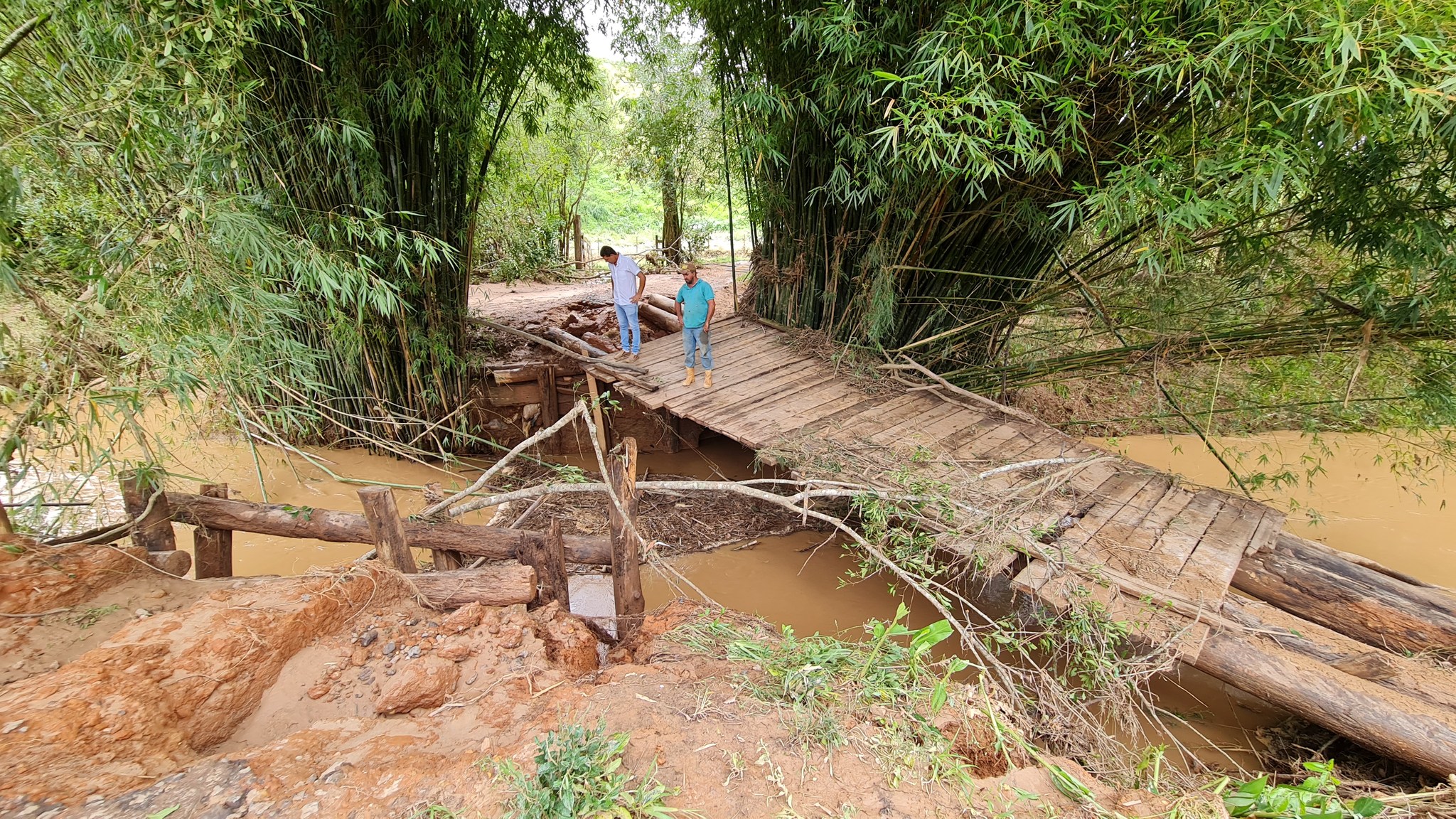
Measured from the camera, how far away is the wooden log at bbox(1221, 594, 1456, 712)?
2336mm

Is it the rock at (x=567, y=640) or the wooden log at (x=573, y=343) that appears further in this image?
the wooden log at (x=573, y=343)

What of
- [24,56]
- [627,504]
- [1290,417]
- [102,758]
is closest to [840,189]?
[627,504]

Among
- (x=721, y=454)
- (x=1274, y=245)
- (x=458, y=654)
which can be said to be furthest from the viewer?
(x=721, y=454)

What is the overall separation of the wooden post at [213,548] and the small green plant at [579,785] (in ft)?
7.12

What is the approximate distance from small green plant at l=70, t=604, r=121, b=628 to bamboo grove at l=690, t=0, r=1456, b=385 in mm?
3676

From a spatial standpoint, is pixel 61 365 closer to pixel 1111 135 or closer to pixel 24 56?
pixel 24 56

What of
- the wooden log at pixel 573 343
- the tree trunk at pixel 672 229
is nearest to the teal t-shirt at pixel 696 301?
the wooden log at pixel 573 343

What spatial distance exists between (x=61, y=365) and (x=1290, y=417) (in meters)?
6.77

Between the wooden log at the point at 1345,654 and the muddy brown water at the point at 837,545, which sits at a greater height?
the wooden log at the point at 1345,654

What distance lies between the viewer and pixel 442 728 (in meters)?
1.98

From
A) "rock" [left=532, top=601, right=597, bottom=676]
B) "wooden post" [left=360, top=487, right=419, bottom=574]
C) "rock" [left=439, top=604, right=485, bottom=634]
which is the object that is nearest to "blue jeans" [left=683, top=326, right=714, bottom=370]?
"rock" [left=532, top=601, right=597, bottom=676]

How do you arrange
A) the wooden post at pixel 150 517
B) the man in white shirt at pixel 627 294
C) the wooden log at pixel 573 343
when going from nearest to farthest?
1. the wooden post at pixel 150 517
2. the man in white shirt at pixel 627 294
3. the wooden log at pixel 573 343

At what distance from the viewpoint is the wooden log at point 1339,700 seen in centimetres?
215

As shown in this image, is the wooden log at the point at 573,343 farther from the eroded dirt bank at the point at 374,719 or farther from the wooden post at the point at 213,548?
the eroded dirt bank at the point at 374,719
